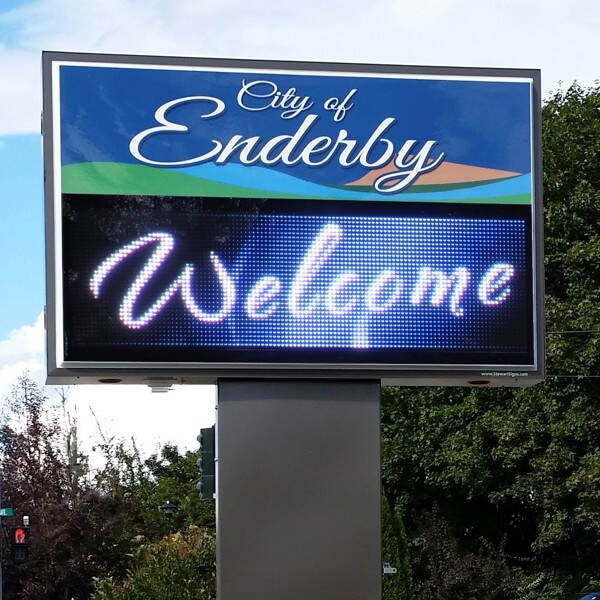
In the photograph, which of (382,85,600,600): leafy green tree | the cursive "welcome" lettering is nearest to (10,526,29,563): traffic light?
(382,85,600,600): leafy green tree

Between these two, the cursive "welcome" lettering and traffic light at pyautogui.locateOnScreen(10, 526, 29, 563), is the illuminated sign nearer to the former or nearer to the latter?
the cursive "welcome" lettering

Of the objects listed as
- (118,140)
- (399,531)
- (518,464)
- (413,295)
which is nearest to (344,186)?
(413,295)

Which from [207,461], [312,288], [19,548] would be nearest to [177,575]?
[19,548]

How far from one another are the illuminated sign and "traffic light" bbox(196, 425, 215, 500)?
138 centimetres

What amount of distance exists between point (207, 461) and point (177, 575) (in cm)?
980

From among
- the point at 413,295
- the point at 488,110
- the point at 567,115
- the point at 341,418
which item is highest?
the point at 567,115

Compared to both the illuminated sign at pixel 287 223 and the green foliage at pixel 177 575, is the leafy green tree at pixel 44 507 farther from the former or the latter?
the illuminated sign at pixel 287 223

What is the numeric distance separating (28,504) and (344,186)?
24552 millimetres

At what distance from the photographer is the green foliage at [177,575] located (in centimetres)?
2250

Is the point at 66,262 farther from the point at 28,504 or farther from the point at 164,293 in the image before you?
the point at 28,504

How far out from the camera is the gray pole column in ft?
38.9

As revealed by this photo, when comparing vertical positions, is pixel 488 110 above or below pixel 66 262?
above

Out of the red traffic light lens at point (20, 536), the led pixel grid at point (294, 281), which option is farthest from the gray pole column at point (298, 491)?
the red traffic light lens at point (20, 536)

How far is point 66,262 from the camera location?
11648 millimetres
